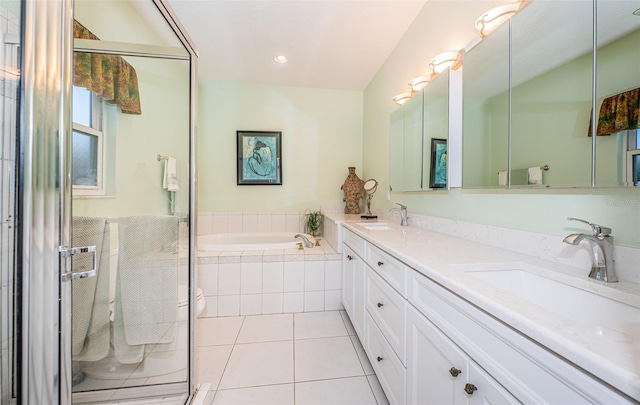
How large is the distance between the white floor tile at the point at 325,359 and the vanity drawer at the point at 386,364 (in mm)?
180

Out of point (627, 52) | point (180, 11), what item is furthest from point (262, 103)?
point (627, 52)

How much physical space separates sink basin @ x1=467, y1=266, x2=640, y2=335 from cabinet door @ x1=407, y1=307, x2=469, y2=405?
0.26m

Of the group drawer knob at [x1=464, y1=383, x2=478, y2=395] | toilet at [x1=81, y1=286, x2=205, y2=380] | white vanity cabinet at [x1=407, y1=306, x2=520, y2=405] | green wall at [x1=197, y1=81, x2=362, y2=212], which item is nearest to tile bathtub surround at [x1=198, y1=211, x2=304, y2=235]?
green wall at [x1=197, y1=81, x2=362, y2=212]

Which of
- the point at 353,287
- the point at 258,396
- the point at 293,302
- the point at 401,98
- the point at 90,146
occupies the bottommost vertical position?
the point at 258,396

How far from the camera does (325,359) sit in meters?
1.64

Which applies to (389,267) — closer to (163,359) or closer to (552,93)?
(552,93)

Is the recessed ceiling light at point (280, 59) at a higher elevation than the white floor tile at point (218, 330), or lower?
higher

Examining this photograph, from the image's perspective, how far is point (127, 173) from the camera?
1402 mm

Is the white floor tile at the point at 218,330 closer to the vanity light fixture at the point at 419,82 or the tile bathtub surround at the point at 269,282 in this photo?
the tile bathtub surround at the point at 269,282

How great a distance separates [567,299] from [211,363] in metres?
1.84

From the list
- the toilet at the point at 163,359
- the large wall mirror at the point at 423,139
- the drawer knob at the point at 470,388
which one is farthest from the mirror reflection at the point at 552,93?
the toilet at the point at 163,359

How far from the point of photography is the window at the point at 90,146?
2.98ft

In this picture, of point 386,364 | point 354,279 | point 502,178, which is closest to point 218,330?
point 354,279

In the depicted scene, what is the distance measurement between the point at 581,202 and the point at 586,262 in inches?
Answer: 8.1
